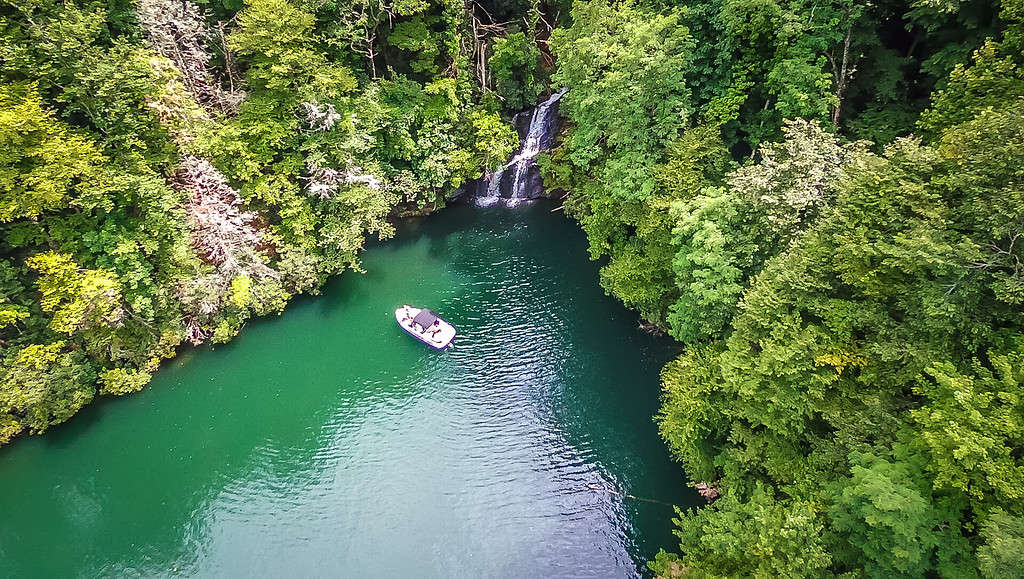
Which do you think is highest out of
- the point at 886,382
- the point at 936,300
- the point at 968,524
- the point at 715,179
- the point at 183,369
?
the point at 715,179

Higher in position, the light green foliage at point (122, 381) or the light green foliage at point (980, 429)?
the light green foliage at point (980, 429)

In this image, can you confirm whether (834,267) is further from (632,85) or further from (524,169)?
(524,169)

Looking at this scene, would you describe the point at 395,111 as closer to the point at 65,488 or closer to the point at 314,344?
the point at 314,344

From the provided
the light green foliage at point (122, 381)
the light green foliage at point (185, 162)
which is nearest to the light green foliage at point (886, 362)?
the light green foliage at point (185, 162)

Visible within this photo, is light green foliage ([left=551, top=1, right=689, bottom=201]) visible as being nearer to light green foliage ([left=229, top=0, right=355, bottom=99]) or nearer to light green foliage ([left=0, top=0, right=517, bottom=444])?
light green foliage ([left=0, top=0, right=517, bottom=444])

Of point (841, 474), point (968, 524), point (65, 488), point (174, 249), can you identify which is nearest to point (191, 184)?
point (174, 249)

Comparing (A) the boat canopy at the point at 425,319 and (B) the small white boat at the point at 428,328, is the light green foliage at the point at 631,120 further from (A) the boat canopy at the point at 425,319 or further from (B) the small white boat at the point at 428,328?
(A) the boat canopy at the point at 425,319

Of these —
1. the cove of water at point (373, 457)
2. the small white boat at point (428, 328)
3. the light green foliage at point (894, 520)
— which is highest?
the light green foliage at point (894, 520)
